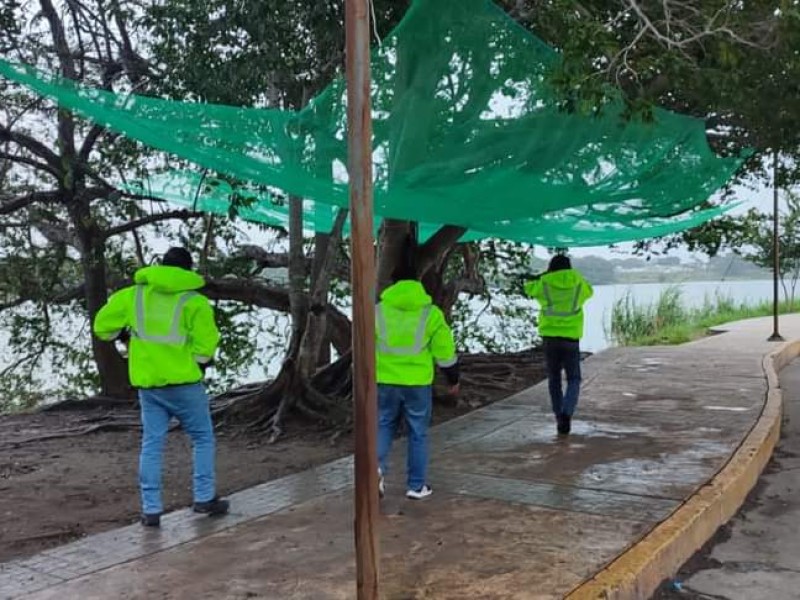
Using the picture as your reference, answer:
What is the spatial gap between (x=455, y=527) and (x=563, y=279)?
305 cm

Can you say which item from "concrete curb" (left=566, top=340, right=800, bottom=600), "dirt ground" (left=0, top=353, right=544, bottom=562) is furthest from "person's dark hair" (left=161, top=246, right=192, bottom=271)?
"concrete curb" (left=566, top=340, right=800, bottom=600)

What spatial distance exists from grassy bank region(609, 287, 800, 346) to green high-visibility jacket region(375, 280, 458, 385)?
11968 mm

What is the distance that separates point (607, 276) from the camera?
12.8 metres

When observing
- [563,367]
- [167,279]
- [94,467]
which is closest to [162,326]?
[167,279]

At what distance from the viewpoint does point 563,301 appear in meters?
7.25

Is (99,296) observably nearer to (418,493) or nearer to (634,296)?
(418,493)

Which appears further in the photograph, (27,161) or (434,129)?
(27,161)

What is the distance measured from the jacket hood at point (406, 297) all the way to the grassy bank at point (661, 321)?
12.0m

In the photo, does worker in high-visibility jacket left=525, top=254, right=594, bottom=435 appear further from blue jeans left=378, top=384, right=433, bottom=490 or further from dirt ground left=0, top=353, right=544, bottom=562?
blue jeans left=378, top=384, right=433, bottom=490

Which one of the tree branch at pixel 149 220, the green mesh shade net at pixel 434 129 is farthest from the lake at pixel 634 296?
the green mesh shade net at pixel 434 129

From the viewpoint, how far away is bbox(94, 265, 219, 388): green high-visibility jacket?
4992mm

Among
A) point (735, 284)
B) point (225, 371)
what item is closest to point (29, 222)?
point (225, 371)

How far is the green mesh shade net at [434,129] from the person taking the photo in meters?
5.32

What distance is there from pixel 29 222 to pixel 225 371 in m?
4.33
